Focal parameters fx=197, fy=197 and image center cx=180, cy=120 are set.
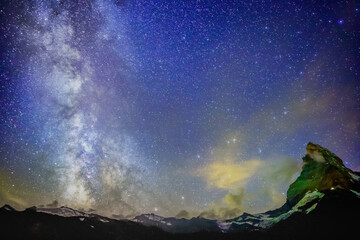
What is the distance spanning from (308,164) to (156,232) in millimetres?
14456

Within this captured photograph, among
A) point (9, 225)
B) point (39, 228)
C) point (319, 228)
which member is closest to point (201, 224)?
point (319, 228)

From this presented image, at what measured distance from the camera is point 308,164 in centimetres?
1535

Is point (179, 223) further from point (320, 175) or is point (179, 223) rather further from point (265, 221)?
point (320, 175)

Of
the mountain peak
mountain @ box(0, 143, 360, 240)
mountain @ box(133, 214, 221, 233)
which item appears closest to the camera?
the mountain peak

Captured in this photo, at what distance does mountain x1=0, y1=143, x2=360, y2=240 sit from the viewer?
13992mm

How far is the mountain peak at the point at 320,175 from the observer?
13469mm

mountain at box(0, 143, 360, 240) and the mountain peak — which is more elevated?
the mountain peak

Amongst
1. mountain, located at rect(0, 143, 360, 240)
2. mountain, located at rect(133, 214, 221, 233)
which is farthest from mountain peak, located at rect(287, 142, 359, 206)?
mountain, located at rect(133, 214, 221, 233)

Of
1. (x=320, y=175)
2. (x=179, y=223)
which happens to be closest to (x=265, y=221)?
(x=320, y=175)

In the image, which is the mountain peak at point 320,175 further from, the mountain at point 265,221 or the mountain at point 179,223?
the mountain at point 179,223

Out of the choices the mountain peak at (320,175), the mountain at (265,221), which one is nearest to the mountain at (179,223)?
the mountain at (265,221)

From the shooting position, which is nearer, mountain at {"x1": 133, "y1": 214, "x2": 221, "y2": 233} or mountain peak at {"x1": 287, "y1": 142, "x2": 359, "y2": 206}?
mountain peak at {"x1": 287, "y1": 142, "x2": 359, "y2": 206}

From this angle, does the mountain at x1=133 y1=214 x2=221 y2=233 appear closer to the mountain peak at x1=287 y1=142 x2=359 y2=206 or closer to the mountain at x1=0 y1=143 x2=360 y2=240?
the mountain at x1=0 y1=143 x2=360 y2=240

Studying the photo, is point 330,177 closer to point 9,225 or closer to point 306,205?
point 306,205
